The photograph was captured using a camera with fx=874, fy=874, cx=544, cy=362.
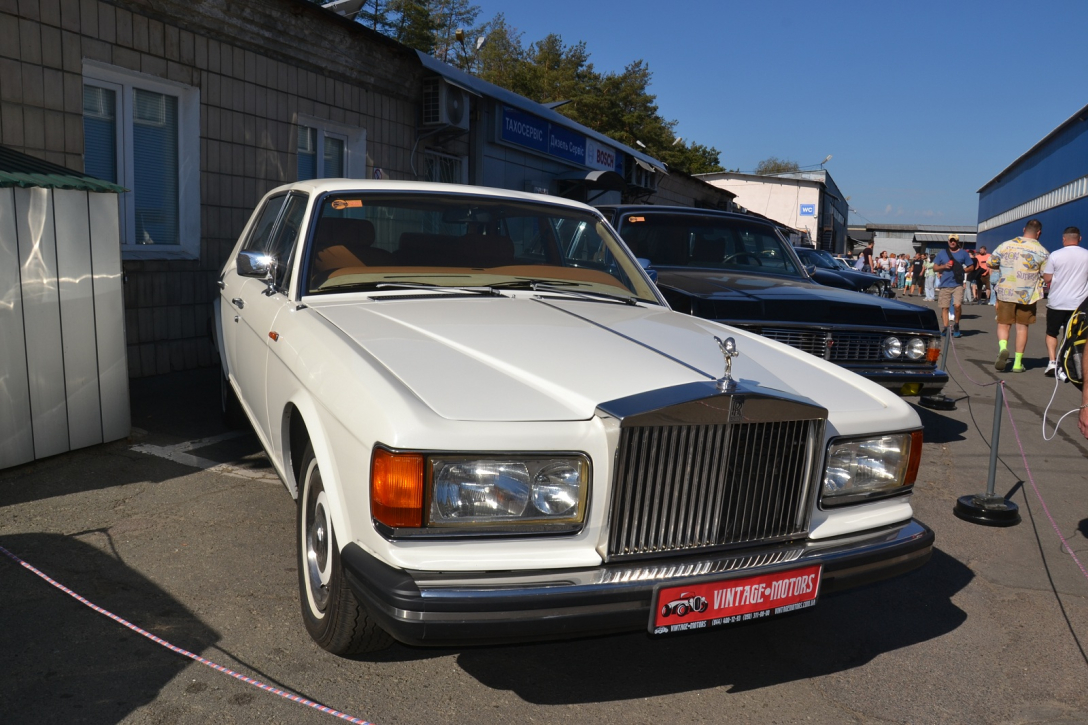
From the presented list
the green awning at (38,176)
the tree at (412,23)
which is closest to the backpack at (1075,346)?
the green awning at (38,176)

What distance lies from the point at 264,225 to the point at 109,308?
3.59ft

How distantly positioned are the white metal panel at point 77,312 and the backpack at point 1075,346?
5.21 meters

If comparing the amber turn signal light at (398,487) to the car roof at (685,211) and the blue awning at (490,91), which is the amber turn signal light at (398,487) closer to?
the car roof at (685,211)

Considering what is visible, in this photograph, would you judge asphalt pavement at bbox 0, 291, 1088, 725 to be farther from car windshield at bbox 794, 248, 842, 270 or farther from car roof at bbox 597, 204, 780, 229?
car windshield at bbox 794, 248, 842, 270

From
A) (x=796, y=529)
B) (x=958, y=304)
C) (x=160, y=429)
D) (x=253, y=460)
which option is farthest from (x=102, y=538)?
(x=958, y=304)

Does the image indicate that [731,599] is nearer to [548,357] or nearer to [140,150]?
[548,357]

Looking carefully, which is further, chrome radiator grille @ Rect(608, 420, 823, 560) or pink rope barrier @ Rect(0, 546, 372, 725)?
pink rope barrier @ Rect(0, 546, 372, 725)

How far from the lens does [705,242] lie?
741 centimetres

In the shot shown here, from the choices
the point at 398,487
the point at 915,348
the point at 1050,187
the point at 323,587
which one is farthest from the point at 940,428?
the point at 1050,187

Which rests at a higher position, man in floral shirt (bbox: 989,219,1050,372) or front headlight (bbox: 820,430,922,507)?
man in floral shirt (bbox: 989,219,1050,372)

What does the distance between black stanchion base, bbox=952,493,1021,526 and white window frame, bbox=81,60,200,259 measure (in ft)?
22.3

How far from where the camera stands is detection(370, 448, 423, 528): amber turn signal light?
7.66 feet

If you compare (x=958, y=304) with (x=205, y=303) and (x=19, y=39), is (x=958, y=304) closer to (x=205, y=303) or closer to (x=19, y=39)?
(x=205, y=303)

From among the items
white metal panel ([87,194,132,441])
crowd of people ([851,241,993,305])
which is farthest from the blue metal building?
white metal panel ([87,194,132,441])
